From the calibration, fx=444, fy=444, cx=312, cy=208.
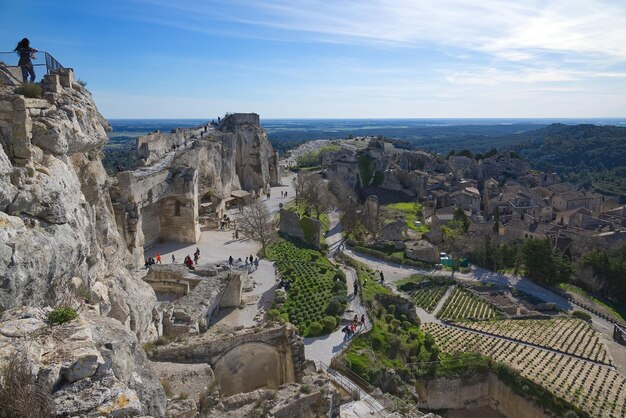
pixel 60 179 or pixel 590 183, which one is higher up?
pixel 60 179

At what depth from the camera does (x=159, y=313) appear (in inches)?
653

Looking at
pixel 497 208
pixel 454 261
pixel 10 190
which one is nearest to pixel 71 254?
pixel 10 190

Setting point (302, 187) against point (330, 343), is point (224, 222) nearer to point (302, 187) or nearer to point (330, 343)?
point (302, 187)

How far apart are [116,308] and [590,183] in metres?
112

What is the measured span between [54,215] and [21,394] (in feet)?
17.9

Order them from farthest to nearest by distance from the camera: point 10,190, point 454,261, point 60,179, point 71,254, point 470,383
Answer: point 454,261
point 470,383
point 60,179
point 71,254
point 10,190

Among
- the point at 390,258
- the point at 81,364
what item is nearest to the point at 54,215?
the point at 81,364

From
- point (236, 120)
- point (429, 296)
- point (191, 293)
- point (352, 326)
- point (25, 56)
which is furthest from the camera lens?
point (236, 120)

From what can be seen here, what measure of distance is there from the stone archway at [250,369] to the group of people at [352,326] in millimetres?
5300

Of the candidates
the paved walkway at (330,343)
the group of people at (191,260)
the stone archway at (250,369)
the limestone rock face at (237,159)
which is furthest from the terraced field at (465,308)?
the limestone rock face at (237,159)

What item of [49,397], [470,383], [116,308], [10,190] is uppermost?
[10,190]

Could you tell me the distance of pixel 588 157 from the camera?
136500mm

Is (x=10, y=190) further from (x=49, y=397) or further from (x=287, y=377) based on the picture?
(x=287, y=377)

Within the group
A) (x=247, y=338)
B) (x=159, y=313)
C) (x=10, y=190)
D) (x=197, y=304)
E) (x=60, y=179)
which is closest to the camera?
(x=10, y=190)
